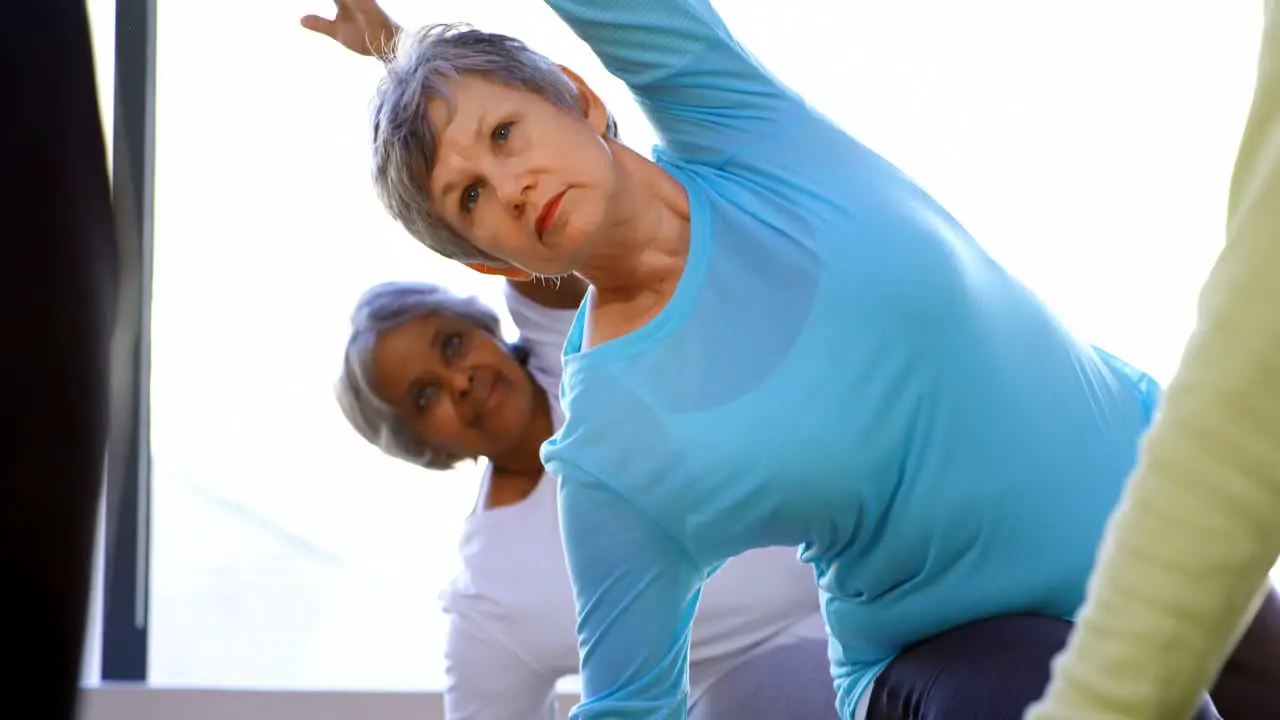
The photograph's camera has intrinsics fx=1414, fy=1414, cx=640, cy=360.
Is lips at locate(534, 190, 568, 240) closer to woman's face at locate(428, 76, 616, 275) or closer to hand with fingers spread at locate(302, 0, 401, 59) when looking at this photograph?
woman's face at locate(428, 76, 616, 275)

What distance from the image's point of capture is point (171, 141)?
2586mm

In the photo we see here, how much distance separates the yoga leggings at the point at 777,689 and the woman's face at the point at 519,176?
702 mm

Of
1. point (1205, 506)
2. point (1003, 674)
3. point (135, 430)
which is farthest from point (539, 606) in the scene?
point (1205, 506)

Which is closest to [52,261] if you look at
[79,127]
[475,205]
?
[79,127]

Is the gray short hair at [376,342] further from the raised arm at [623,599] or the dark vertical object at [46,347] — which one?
the dark vertical object at [46,347]

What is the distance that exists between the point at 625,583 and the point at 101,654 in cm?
174

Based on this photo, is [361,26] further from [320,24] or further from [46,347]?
[46,347]

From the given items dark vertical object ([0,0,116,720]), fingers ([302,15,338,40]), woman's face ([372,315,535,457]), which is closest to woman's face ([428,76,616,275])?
fingers ([302,15,338,40])

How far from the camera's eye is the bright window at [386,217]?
2477mm

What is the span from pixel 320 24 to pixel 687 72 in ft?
1.79

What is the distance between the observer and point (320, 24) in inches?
61.8

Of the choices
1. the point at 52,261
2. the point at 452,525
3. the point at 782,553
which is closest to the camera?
the point at 52,261

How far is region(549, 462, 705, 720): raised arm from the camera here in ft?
3.89

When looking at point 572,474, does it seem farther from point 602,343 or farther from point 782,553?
point 782,553
